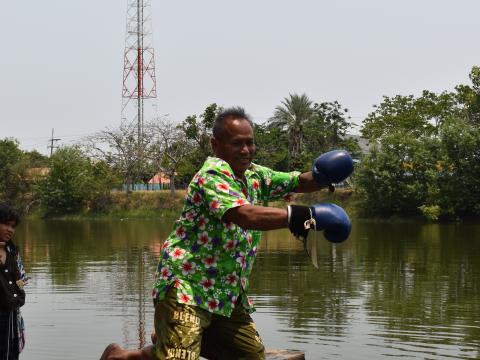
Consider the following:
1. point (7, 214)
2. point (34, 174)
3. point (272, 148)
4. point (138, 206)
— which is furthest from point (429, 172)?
point (7, 214)

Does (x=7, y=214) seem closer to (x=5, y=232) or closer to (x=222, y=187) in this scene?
(x=5, y=232)

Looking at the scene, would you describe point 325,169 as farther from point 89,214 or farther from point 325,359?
point 89,214

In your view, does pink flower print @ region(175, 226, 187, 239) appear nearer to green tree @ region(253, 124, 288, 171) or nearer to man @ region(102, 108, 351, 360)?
man @ region(102, 108, 351, 360)

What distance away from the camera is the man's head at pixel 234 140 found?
4336mm

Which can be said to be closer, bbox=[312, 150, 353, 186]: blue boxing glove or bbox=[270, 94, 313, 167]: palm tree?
bbox=[312, 150, 353, 186]: blue boxing glove

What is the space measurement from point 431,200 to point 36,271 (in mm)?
31757

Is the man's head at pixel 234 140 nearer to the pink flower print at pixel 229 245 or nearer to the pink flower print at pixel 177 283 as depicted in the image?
the pink flower print at pixel 229 245

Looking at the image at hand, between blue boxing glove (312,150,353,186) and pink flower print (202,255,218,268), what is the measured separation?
32.1 inches

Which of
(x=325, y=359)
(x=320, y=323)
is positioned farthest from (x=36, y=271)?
(x=325, y=359)

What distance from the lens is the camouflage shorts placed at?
4.28m

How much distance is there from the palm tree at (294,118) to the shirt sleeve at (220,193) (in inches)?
2169

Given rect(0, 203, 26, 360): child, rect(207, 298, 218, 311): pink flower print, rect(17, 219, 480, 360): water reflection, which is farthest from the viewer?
rect(17, 219, 480, 360): water reflection

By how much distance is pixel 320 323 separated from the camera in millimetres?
10062

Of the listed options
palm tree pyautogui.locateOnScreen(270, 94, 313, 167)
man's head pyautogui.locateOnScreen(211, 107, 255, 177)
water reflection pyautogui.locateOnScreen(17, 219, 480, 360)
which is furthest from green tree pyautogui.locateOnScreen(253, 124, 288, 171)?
man's head pyautogui.locateOnScreen(211, 107, 255, 177)
